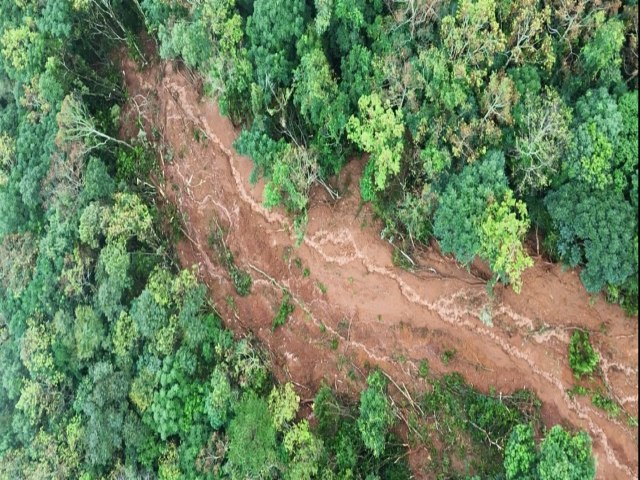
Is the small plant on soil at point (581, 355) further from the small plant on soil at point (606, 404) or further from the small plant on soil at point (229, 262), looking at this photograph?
the small plant on soil at point (229, 262)

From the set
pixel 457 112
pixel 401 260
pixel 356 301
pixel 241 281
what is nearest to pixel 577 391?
pixel 401 260

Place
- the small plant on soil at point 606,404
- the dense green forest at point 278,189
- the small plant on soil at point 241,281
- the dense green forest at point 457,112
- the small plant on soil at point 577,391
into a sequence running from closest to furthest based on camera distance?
1. the dense green forest at point 457,112
2. the dense green forest at point 278,189
3. the small plant on soil at point 606,404
4. the small plant on soil at point 577,391
5. the small plant on soil at point 241,281

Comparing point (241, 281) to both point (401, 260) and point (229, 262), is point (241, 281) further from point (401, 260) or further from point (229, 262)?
point (401, 260)

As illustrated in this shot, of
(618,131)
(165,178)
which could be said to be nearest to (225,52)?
(165,178)

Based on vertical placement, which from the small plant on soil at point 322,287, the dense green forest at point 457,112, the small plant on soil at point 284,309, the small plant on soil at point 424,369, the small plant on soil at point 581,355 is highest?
the dense green forest at point 457,112

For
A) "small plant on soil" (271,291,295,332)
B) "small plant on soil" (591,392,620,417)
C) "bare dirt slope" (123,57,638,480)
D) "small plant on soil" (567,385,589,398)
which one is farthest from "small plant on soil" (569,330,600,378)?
"small plant on soil" (271,291,295,332)

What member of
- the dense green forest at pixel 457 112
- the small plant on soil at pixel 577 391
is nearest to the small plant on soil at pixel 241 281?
the dense green forest at pixel 457 112

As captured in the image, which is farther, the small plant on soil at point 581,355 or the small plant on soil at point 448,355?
the small plant on soil at point 448,355
